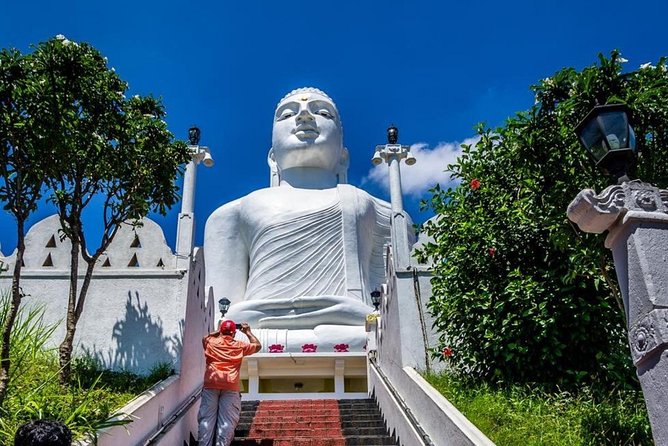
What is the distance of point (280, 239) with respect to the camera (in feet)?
46.5

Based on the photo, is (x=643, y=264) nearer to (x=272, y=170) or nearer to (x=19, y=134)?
(x=19, y=134)

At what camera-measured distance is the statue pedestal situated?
424 inches

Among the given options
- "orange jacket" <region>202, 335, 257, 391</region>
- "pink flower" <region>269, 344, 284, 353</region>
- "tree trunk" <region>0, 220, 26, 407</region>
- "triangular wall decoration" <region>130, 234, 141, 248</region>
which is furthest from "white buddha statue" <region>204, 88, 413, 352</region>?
"tree trunk" <region>0, 220, 26, 407</region>

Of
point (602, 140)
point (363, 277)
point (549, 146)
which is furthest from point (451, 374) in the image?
point (363, 277)

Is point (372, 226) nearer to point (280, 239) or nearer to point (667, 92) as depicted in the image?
point (280, 239)

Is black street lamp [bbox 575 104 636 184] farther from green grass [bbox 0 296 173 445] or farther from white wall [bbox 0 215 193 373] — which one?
white wall [bbox 0 215 193 373]

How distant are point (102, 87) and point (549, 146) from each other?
13.0 feet

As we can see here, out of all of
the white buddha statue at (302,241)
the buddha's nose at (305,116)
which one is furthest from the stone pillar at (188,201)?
the buddha's nose at (305,116)

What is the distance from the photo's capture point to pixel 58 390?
4.64m

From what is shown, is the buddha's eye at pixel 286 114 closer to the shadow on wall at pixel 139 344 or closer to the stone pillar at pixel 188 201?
the stone pillar at pixel 188 201

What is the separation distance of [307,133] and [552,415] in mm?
11918

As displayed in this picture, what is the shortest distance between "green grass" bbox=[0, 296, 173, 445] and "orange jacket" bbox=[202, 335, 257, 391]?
618mm

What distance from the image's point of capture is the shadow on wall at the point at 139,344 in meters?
6.08

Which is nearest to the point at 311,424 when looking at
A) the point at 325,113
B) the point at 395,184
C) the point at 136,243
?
the point at 136,243
